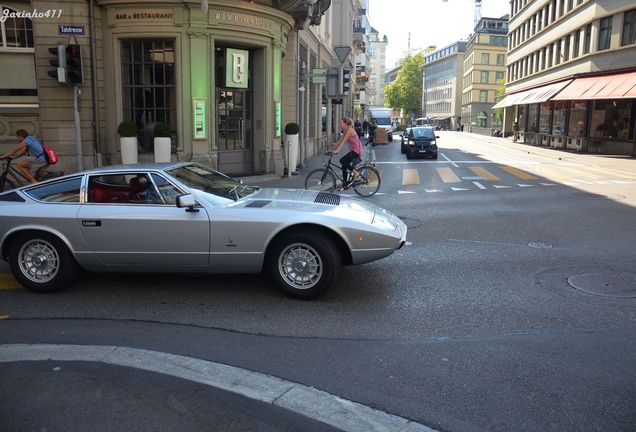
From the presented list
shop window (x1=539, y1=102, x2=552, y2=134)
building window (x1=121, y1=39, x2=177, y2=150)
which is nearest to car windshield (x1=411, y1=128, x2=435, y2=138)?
building window (x1=121, y1=39, x2=177, y2=150)

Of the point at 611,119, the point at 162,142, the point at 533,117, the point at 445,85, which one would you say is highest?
the point at 445,85

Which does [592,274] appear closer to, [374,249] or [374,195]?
[374,249]

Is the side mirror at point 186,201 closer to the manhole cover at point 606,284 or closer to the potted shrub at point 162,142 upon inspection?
the manhole cover at point 606,284

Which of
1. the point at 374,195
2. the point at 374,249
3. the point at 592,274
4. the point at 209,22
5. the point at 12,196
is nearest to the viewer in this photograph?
the point at 374,249

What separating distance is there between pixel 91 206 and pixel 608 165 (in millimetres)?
23460

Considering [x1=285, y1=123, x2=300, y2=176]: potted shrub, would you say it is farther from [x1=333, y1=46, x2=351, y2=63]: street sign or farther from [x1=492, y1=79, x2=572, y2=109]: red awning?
[x1=492, y1=79, x2=572, y2=109]: red awning

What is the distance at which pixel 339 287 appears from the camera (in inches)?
246

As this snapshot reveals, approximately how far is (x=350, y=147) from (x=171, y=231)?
27.6 feet

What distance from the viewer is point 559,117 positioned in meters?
39.7

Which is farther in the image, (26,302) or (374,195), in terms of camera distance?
(374,195)

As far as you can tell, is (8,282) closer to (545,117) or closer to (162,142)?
(162,142)

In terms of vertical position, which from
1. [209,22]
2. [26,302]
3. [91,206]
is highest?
[209,22]

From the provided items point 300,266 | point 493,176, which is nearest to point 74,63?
point 300,266

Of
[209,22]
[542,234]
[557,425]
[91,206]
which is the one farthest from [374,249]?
[209,22]
